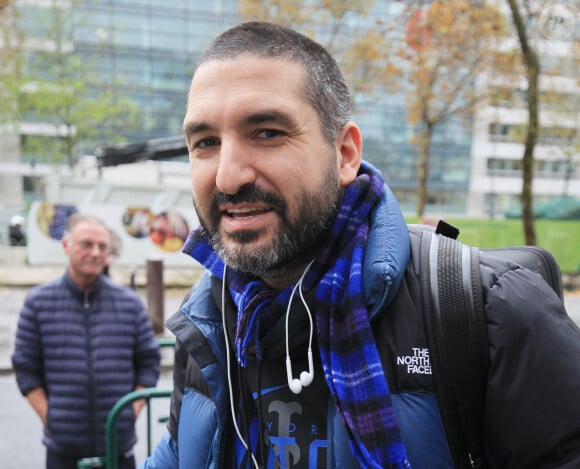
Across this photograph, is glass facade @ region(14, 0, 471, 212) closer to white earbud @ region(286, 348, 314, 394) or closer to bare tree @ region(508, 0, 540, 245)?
bare tree @ region(508, 0, 540, 245)

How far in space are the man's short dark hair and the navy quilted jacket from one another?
230 centimetres

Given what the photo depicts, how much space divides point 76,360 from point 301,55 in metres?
2.55

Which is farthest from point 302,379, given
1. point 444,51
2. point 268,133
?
point 444,51

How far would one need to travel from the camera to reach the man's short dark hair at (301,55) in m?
1.29

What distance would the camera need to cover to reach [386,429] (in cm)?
116

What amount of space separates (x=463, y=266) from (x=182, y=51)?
48661 mm

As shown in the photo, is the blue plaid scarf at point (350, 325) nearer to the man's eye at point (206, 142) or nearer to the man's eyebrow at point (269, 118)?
the man's eyebrow at point (269, 118)

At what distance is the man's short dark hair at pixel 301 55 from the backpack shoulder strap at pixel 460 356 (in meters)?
0.48

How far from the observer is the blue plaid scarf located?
1.16m

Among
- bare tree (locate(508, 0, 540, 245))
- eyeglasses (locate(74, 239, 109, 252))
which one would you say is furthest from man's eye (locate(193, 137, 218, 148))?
bare tree (locate(508, 0, 540, 245))

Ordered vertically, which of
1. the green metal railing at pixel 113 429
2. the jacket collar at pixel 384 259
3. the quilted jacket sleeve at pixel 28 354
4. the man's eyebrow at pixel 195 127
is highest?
the man's eyebrow at pixel 195 127

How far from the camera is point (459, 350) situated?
116 cm

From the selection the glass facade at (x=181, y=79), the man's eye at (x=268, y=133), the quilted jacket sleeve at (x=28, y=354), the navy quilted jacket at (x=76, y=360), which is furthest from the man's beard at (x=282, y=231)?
the glass facade at (x=181, y=79)

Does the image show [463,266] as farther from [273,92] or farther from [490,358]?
[273,92]
